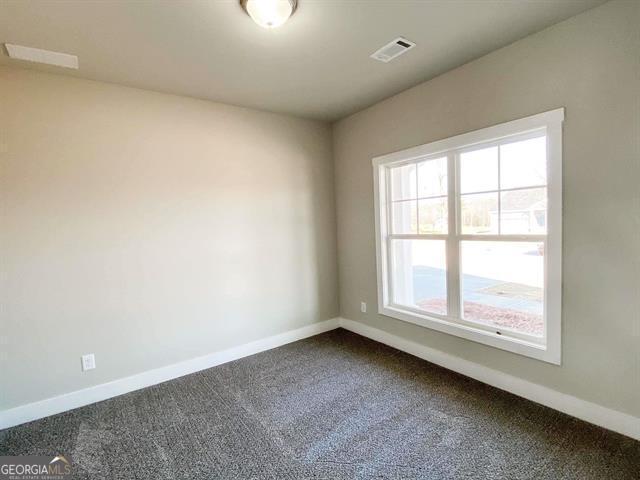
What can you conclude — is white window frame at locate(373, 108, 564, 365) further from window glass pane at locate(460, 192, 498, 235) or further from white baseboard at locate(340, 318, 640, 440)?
white baseboard at locate(340, 318, 640, 440)

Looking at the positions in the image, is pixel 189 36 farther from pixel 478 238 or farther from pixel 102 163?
pixel 478 238

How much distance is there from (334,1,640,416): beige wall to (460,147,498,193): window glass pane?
0.23 meters

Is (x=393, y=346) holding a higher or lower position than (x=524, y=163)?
lower

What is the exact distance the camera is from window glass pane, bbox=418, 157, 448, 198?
2871 mm

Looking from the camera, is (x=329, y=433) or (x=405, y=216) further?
(x=405, y=216)

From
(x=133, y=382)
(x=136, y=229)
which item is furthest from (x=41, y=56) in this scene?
(x=133, y=382)

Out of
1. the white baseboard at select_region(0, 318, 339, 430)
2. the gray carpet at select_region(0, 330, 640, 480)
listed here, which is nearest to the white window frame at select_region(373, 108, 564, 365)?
the gray carpet at select_region(0, 330, 640, 480)

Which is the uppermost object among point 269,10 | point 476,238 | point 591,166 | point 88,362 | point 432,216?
point 269,10

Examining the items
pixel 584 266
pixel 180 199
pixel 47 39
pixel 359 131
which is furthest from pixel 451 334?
pixel 47 39

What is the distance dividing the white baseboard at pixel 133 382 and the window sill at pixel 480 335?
1.24 metres

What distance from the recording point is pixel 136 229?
2.72 metres

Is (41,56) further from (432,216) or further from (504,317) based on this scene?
(504,317)

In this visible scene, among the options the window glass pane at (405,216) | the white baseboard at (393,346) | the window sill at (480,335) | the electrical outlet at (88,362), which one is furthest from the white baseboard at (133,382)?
the window glass pane at (405,216)

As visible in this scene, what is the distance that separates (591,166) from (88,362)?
3.93 m
